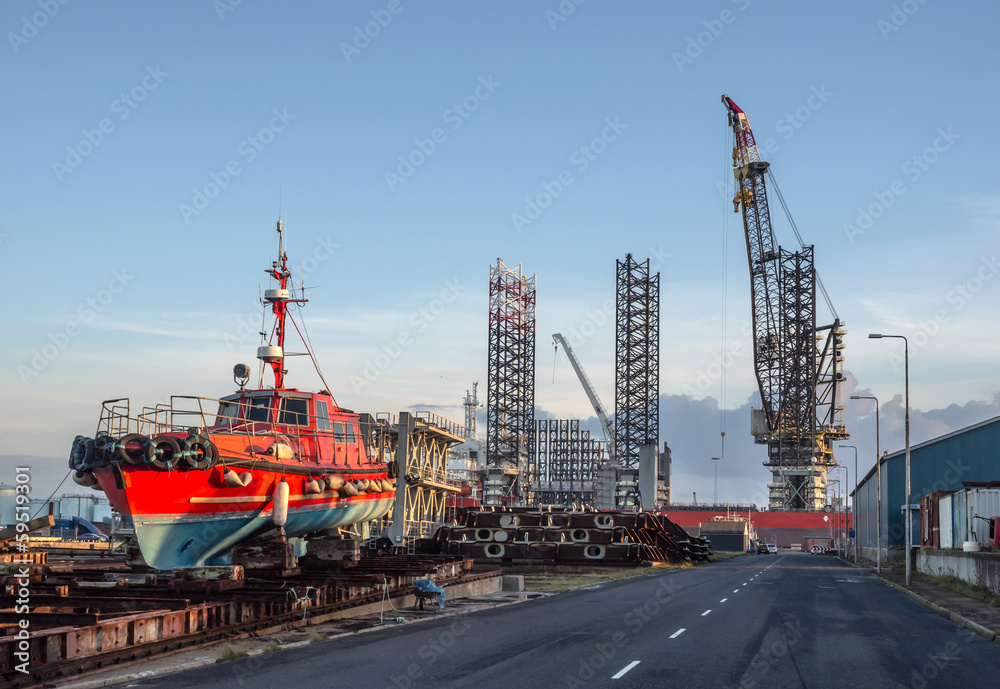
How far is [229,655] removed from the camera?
1598 centimetres

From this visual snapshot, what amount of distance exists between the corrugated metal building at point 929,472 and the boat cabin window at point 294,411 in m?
38.1

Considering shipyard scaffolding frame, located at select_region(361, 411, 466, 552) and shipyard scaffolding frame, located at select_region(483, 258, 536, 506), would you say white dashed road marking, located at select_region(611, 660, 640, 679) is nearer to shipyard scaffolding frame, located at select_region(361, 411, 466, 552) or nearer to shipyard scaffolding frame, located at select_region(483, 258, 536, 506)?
shipyard scaffolding frame, located at select_region(361, 411, 466, 552)

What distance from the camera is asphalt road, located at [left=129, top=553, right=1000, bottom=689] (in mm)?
14086

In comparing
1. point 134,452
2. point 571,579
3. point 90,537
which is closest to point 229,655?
point 134,452

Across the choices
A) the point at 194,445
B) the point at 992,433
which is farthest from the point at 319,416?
the point at 992,433

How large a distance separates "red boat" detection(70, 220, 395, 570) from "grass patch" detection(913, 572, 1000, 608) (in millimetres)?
20354

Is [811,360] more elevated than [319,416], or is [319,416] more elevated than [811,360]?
[811,360]

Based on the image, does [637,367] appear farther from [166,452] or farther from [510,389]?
[166,452]

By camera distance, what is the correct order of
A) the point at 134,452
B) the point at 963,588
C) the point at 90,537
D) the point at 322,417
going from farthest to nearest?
1. the point at 90,537
2. the point at 963,588
3. the point at 322,417
4. the point at 134,452

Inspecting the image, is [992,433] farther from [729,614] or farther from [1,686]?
[1,686]

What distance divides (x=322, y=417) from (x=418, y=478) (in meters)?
33.6

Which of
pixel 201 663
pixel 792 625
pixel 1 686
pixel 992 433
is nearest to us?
pixel 1 686

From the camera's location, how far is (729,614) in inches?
1003

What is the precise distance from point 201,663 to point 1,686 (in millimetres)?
3630
